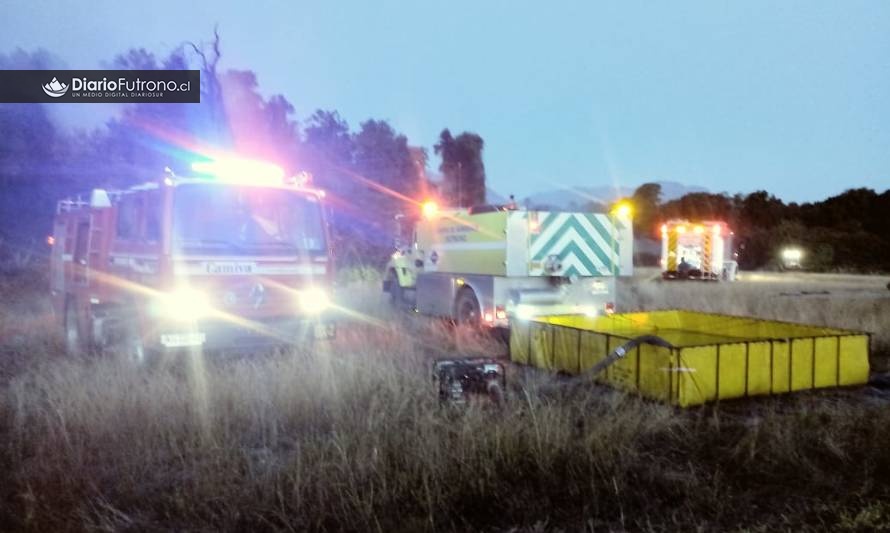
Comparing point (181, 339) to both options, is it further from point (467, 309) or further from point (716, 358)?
point (716, 358)

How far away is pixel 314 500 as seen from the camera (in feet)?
14.3

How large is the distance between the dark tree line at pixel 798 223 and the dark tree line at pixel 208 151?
27.1m

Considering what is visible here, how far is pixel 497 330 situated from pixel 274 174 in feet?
14.9

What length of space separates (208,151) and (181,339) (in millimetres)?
11257

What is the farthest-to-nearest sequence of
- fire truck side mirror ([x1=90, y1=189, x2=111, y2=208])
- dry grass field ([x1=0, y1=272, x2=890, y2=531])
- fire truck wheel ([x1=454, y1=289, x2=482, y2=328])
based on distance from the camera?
fire truck wheel ([x1=454, y1=289, x2=482, y2=328])
fire truck side mirror ([x1=90, y1=189, x2=111, y2=208])
dry grass field ([x1=0, y1=272, x2=890, y2=531])

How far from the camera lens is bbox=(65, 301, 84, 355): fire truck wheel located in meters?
10.6

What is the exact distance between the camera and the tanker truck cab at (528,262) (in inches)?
453

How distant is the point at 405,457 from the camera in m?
4.78

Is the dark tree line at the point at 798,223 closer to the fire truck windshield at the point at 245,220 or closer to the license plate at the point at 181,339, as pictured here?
the fire truck windshield at the point at 245,220

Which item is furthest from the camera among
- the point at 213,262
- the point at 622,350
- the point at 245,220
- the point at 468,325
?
the point at 468,325

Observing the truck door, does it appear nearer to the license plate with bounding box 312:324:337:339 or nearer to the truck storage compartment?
the license plate with bounding box 312:324:337:339

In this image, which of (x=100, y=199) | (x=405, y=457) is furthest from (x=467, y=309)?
(x=405, y=457)

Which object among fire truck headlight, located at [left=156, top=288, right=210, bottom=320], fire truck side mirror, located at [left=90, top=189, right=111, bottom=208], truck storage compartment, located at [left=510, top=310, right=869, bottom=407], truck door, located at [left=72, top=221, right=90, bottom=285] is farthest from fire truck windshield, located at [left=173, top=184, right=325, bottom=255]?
truck door, located at [left=72, top=221, right=90, bottom=285]

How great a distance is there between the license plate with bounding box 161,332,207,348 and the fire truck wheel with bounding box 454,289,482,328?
16.8 feet
